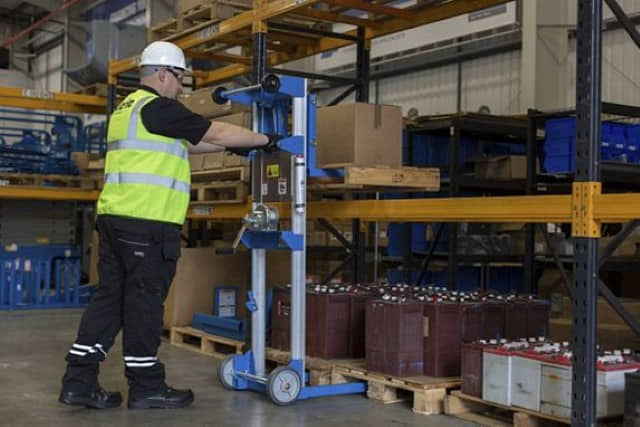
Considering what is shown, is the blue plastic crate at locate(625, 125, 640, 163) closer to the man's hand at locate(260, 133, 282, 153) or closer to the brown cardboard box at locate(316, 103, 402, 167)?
the brown cardboard box at locate(316, 103, 402, 167)

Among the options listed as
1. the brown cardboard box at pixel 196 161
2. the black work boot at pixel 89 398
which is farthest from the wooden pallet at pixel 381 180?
the brown cardboard box at pixel 196 161

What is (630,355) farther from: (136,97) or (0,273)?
(0,273)

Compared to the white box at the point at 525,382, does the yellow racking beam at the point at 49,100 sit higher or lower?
higher

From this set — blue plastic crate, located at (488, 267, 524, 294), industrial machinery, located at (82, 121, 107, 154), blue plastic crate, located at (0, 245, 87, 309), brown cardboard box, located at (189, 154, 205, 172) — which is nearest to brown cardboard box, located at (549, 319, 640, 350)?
blue plastic crate, located at (488, 267, 524, 294)

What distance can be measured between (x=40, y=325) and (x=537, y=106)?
7.94m

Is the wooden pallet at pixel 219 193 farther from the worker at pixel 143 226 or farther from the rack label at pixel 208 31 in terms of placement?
the worker at pixel 143 226

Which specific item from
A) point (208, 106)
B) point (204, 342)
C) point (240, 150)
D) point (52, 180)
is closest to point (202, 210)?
point (208, 106)

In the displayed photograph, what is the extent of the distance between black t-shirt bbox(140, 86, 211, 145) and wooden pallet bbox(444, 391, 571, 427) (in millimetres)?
2279

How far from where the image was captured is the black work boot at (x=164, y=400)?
5.37m

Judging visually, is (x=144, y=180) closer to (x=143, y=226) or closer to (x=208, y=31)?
(x=143, y=226)

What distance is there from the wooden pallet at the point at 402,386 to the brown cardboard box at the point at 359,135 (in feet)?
4.73

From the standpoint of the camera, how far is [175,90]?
18.2 ft

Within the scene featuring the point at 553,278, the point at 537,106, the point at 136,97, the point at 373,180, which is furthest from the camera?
the point at 537,106

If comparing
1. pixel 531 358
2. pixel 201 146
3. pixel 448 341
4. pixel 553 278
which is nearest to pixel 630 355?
pixel 531 358
